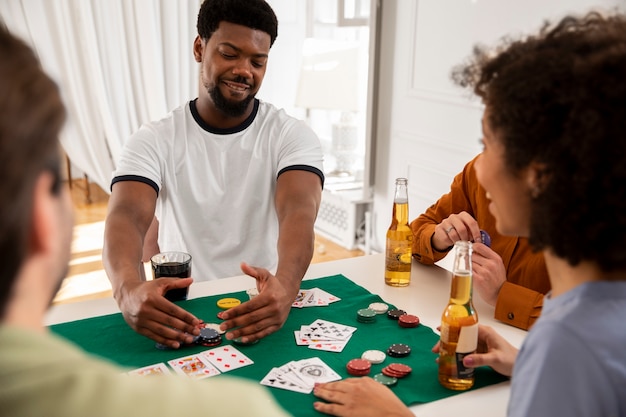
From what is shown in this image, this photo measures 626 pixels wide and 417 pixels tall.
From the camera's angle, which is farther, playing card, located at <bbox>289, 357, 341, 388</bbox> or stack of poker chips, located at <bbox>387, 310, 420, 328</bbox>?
stack of poker chips, located at <bbox>387, 310, 420, 328</bbox>

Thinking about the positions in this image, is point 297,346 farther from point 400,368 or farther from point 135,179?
point 135,179

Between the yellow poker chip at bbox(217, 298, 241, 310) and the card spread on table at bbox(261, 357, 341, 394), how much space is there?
1.06 ft

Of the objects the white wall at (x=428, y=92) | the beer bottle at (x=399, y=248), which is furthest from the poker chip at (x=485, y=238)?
the white wall at (x=428, y=92)

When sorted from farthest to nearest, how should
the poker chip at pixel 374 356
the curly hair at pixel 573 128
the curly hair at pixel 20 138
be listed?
the poker chip at pixel 374 356, the curly hair at pixel 573 128, the curly hair at pixel 20 138

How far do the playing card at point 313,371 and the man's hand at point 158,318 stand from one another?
0.83 ft

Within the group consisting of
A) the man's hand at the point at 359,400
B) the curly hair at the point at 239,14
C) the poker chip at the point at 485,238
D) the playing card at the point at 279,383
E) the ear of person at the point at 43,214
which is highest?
the curly hair at the point at 239,14

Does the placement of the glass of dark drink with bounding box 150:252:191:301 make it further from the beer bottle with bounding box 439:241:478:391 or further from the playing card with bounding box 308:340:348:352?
the beer bottle with bounding box 439:241:478:391

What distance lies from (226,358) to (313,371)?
192mm

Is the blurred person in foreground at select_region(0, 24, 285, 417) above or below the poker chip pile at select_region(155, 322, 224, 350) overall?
above

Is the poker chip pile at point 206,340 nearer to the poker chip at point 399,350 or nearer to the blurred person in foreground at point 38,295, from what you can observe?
the poker chip at point 399,350

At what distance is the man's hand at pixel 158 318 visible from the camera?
1.47m

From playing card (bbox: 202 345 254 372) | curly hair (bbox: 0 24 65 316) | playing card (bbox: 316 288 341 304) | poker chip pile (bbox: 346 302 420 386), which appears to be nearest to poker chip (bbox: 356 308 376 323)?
poker chip pile (bbox: 346 302 420 386)

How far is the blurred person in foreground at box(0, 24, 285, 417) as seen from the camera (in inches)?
19.7

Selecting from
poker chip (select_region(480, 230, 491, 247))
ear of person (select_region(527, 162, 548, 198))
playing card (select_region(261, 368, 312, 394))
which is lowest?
playing card (select_region(261, 368, 312, 394))
